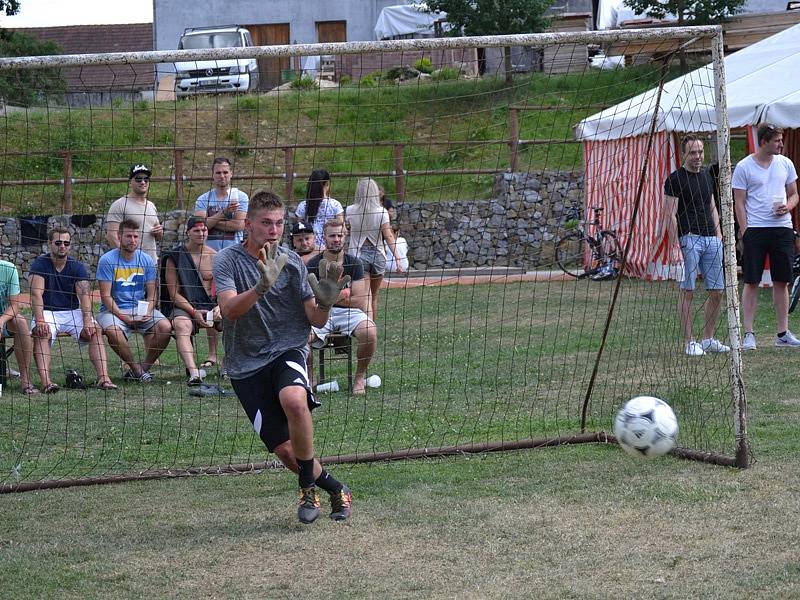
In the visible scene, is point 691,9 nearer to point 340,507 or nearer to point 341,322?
point 341,322

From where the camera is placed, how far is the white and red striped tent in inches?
537

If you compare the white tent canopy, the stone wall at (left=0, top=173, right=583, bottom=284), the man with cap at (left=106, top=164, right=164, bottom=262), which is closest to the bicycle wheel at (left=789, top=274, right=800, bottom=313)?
the white tent canopy

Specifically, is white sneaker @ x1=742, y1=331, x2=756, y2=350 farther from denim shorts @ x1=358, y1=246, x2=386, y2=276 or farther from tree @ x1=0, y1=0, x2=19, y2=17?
tree @ x1=0, y1=0, x2=19, y2=17

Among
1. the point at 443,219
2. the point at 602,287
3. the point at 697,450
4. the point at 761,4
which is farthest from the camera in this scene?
the point at 761,4

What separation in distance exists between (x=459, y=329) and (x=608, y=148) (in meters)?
6.07

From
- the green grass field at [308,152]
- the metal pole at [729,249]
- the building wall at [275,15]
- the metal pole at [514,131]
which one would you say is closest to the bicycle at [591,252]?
the green grass field at [308,152]

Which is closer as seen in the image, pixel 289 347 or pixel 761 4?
pixel 289 347

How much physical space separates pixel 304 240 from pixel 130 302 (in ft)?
7.34

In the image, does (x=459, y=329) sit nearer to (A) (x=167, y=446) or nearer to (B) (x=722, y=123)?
(A) (x=167, y=446)

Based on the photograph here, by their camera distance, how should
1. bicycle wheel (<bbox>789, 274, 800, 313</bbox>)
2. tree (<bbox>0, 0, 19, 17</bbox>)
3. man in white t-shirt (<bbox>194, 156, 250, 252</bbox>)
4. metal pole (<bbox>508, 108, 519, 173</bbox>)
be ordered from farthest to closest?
tree (<bbox>0, 0, 19, 17</bbox>) < metal pole (<bbox>508, 108, 519, 173</bbox>) < bicycle wheel (<bbox>789, 274, 800, 313</bbox>) < man in white t-shirt (<bbox>194, 156, 250, 252</bbox>)

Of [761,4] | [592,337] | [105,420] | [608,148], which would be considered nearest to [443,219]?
[608,148]

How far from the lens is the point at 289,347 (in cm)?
539

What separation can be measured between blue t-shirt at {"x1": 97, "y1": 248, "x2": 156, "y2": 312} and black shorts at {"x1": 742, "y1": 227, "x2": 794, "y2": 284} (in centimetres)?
547

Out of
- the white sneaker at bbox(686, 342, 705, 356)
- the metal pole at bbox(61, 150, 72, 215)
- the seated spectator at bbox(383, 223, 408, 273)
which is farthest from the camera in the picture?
the metal pole at bbox(61, 150, 72, 215)
